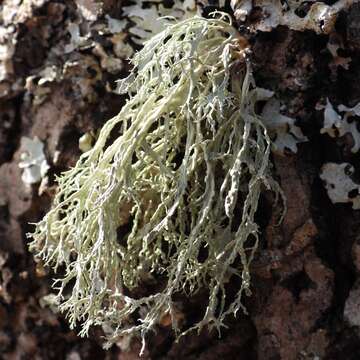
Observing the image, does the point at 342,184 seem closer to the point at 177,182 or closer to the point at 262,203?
the point at 262,203

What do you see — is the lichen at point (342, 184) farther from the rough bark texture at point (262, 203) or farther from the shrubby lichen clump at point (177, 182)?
the shrubby lichen clump at point (177, 182)

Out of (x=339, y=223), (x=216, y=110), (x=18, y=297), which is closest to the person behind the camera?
(x=216, y=110)

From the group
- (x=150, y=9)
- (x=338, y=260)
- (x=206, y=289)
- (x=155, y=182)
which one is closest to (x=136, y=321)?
(x=206, y=289)

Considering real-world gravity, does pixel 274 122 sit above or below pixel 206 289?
above

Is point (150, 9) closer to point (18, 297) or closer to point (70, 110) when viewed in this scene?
point (70, 110)

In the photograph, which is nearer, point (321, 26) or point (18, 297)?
point (321, 26)

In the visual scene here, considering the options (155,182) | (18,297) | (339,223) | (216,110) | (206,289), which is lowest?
(18,297)
